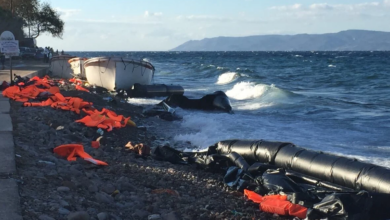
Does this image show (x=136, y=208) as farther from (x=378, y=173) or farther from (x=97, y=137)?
(x=97, y=137)

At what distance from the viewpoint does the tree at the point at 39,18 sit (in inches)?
2554

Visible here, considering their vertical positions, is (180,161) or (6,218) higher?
(6,218)

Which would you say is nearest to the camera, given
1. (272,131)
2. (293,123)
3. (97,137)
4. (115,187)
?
(115,187)

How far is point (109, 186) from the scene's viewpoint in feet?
20.6

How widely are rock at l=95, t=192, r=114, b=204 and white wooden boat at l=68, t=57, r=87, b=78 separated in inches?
916

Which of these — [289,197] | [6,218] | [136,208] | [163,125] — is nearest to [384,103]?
[163,125]

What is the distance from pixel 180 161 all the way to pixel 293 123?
23.8 feet

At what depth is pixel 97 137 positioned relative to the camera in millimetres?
10516

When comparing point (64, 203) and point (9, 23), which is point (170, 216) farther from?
point (9, 23)

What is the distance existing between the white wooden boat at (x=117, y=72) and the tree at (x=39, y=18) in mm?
43946

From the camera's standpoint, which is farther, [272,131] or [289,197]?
[272,131]

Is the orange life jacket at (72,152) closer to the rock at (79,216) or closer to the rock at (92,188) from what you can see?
the rock at (92,188)

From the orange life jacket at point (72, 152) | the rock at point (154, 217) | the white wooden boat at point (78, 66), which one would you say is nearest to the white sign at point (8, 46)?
the orange life jacket at point (72, 152)

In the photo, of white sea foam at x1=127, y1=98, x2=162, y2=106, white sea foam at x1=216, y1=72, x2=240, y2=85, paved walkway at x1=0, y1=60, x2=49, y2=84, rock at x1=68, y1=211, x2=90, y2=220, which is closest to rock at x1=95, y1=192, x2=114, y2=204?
rock at x1=68, y1=211, x2=90, y2=220
